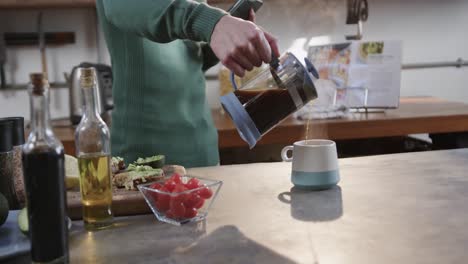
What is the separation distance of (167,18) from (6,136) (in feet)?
1.24

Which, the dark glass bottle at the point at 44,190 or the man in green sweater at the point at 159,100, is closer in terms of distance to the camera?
the dark glass bottle at the point at 44,190

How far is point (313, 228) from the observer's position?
34.7 inches

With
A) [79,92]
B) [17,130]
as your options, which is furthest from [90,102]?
[79,92]

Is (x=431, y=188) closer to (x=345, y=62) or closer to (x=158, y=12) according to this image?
(x=158, y=12)

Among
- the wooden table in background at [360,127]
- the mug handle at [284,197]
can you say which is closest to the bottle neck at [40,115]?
the mug handle at [284,197]

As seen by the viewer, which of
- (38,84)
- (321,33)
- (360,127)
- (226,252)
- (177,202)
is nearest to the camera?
(38,84)

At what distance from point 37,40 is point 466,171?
206cm

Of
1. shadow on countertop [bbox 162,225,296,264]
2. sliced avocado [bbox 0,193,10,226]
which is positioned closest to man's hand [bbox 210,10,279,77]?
shadow on countertop [bbox 162,225,296,264]

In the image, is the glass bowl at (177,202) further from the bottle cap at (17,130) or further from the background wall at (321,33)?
the background wall at (321,33)

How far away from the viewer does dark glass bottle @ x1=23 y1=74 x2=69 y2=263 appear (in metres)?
0.71

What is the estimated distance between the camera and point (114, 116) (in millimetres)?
1587

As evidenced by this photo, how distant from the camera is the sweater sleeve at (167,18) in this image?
1.04 meters

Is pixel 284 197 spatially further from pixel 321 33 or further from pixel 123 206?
pixel 321 33

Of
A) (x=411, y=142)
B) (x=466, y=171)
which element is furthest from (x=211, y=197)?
(x=411, y=142)
